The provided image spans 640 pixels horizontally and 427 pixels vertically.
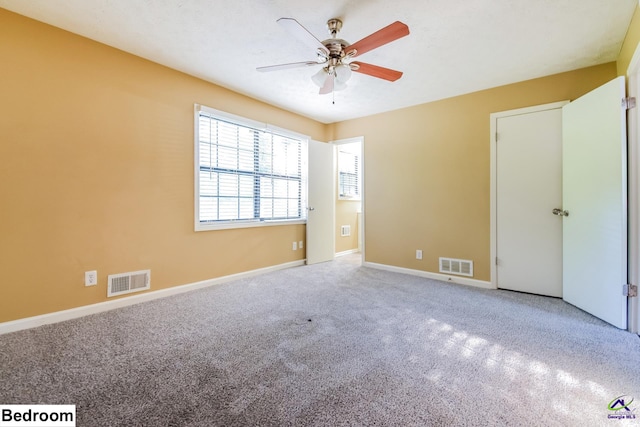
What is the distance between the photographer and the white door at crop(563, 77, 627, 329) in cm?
227

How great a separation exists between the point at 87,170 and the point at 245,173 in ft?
5.58

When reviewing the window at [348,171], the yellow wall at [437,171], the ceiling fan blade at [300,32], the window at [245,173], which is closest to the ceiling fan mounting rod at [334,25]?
the ceiling fan blade at [300,32]

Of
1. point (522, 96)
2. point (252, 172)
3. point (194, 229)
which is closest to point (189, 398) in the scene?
point (194, 229)

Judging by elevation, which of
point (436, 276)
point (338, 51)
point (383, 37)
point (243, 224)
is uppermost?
point (338, 51)

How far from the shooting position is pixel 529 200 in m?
3.14

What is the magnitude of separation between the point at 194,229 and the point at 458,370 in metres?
2.92

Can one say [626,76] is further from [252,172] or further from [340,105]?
[252,172]

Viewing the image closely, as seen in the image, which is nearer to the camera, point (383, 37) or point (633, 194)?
point (383, 37)

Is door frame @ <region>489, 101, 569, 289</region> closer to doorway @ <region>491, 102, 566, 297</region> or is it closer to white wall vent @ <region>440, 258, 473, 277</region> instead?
doorway @ <region>491, 102, 566, 297</region>

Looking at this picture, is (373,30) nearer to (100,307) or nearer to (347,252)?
(100,307)

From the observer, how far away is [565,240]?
2.88 metres

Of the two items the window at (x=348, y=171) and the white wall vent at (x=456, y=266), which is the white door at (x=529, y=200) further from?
the window at (x=348, y=171)

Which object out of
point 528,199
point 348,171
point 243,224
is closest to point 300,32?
point 243,224

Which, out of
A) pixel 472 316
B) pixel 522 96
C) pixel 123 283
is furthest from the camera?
pixel 522 96
